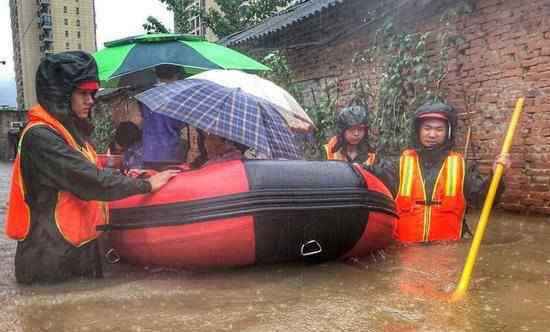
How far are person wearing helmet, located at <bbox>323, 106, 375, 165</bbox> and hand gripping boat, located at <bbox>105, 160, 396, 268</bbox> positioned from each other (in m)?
1.35

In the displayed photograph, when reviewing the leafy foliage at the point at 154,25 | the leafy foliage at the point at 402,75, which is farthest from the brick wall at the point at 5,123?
the leafy foliage at the point at 402,75

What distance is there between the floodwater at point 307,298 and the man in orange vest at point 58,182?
0.18 m

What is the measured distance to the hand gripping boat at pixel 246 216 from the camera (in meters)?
2.71

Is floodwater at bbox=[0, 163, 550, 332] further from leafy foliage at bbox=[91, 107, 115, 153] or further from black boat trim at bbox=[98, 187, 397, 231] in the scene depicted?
leafy foliage at bbox=[91, 107, 115, 153]

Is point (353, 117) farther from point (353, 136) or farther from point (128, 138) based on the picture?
point (128, 138)

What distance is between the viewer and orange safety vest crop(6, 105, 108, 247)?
8.43ft

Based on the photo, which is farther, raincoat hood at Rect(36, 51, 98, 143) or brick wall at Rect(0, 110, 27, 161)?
brick wall at Rect(0, 110, 27, 161)

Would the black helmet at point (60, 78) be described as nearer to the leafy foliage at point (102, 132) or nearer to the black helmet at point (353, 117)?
the black helmet at point (353, 117)

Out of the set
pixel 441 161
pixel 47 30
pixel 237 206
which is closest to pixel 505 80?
pixel 441 161

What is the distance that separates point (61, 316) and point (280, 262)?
1.26 m

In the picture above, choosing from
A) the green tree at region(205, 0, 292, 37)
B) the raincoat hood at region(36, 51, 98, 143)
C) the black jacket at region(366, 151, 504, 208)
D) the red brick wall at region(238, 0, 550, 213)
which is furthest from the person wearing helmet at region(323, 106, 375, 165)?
the green tree at region(205, 0, 292, 37)

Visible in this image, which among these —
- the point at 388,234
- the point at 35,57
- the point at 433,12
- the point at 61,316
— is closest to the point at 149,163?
the point at 61,316

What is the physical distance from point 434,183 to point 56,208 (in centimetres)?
239

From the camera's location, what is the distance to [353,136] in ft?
14.2
